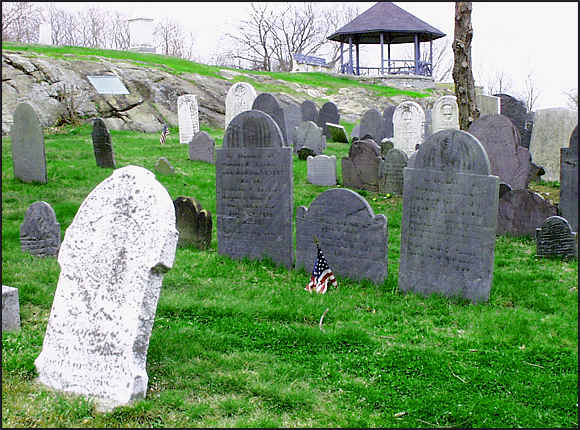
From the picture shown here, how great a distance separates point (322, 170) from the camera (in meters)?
12.5

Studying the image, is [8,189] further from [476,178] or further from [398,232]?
[476,178]

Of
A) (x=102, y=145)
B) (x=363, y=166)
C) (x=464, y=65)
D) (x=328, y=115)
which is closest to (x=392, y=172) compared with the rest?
(x=363, y=166)

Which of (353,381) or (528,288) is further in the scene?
(528,288)

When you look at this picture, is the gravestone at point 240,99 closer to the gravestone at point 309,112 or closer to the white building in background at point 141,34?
the gravestone at point 309,112

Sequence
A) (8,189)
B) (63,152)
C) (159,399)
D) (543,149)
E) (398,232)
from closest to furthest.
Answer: (159,399) < (398,232) < (8,189) < (543,149) < (63,152)

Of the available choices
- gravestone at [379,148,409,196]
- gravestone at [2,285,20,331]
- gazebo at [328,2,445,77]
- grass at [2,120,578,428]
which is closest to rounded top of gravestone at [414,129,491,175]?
grass at [2,120,578,428]

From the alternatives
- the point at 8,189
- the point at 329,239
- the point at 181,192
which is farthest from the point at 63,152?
the point at 329,239

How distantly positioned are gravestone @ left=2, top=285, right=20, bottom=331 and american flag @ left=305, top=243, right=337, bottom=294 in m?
2.95

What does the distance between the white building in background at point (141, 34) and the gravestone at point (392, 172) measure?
78.2 ft

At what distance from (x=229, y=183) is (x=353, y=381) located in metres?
3.96

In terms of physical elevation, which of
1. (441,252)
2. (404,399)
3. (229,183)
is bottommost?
(404,399)

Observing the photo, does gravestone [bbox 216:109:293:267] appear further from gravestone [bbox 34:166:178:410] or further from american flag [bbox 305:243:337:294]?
gravestone [bbox 34:166:178:410]

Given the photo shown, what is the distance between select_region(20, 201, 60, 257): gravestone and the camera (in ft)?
24.8

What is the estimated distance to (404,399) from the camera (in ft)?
12.9
